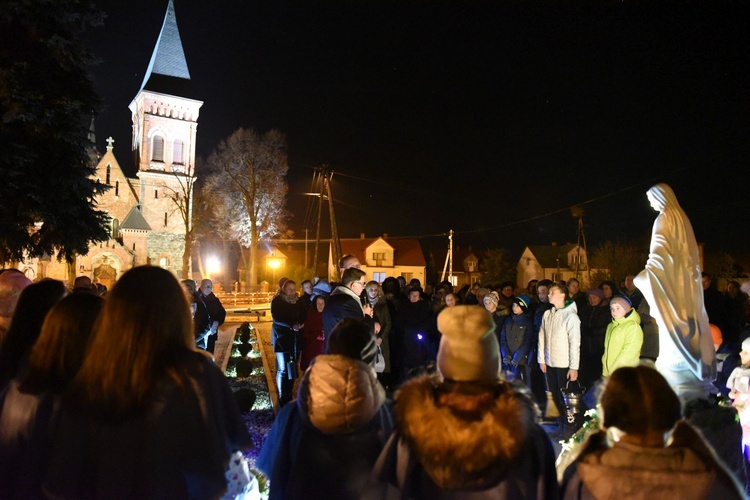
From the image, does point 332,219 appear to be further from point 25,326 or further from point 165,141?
point 165,141

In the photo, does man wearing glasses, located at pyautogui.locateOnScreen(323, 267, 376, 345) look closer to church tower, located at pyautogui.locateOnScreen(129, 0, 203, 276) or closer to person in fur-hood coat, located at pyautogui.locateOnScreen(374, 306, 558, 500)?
person in fur-hood coat, located at pyautogui.locateOnScreen(374, 306, 558, 500)

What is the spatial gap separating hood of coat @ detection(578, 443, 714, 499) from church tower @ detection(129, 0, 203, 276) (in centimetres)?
5077

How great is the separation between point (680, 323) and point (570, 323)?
339 cm

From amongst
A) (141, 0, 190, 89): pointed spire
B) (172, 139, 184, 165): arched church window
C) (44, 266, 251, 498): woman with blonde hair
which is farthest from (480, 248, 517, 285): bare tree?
(44, 266, 251, 498): woman with blonde hair

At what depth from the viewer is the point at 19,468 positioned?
2.61m

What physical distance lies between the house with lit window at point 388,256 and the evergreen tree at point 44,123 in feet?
153

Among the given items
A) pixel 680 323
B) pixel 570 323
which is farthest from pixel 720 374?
pixel 680 323

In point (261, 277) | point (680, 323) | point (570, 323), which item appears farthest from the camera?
point (261, 277)

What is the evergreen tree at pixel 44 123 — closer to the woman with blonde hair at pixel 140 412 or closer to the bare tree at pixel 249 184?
the woman with blonde hair at pixel 140 412

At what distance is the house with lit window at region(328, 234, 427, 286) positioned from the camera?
59125 mm

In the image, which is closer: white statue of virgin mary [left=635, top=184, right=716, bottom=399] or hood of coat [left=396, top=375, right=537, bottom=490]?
hood of coat [left=396, top=375, right=537, bottom=490]

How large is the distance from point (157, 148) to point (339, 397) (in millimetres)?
59498

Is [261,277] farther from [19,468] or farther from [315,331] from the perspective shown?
[19,468]

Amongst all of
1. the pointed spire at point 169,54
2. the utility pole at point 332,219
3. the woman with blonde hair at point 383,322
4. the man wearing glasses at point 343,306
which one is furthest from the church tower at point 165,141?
the man wearing glasses at point 343,306
